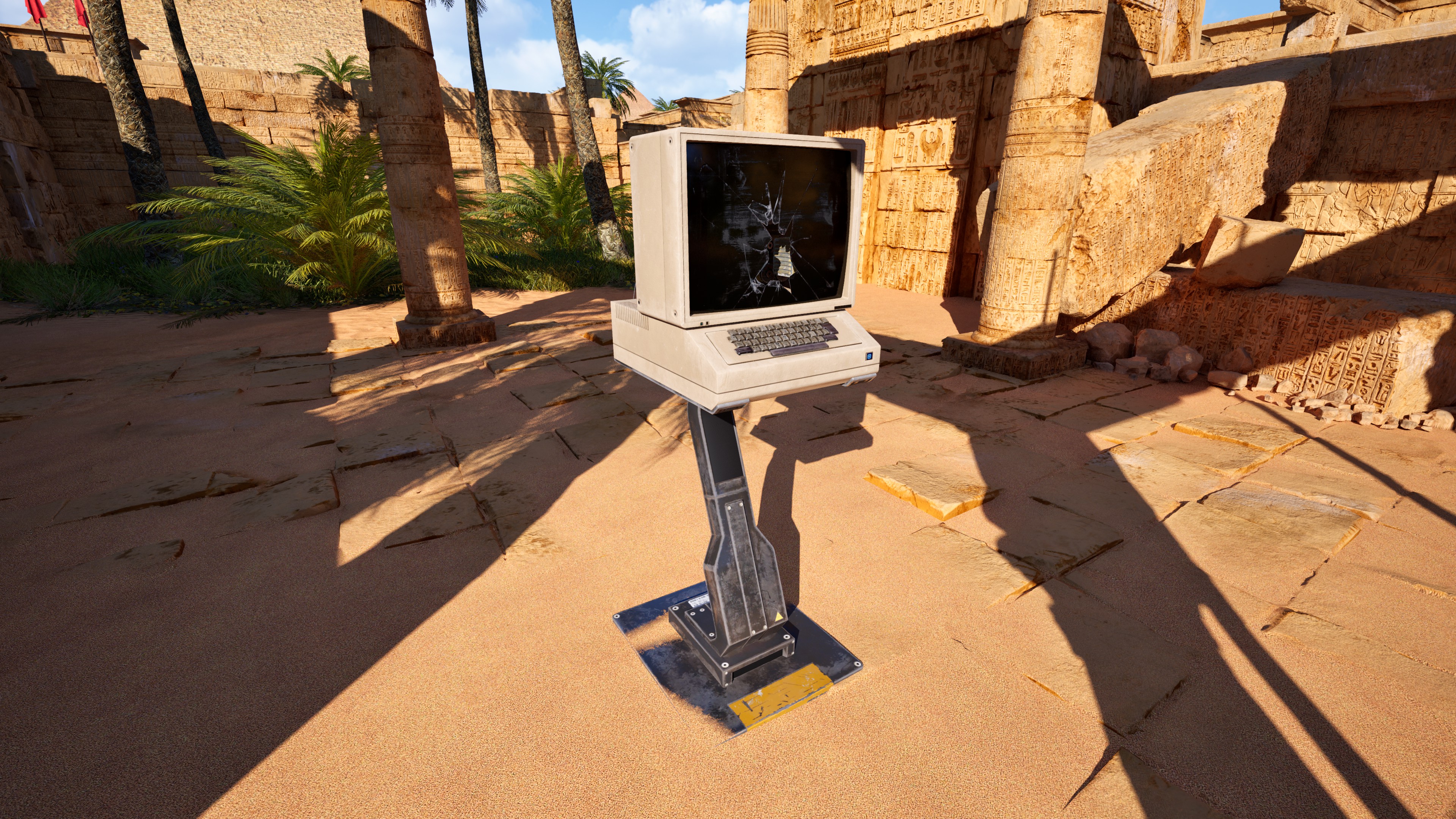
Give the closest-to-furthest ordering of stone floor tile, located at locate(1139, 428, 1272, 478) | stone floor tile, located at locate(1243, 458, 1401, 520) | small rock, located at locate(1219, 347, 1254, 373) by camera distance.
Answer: stone floor tile, located at locate(1243, 458, 1401, 520) → stone floor tile, located at locate(1139, 428, 1272, 478) → small rock, located at locate(1219, 347, 1254, 373)

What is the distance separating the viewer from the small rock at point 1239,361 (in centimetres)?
521

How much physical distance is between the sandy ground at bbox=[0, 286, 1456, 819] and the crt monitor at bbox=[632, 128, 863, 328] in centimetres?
129

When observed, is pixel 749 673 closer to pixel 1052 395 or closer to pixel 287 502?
pixel 287 502

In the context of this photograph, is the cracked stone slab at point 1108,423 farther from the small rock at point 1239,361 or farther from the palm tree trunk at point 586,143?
the palm tree trunk at point 586,143

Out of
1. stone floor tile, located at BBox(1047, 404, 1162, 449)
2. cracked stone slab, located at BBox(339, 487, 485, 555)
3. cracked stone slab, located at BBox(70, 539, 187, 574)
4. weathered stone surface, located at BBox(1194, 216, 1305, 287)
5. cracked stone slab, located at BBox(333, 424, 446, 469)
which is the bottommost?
stone floor tile, located at BBox(1047, 404, 1162, 449)

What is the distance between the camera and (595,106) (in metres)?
16.5

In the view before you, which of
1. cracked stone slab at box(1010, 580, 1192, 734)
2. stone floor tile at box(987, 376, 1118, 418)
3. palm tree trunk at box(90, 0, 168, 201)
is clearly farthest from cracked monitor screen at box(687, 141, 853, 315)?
palm tree trunk at box(90, 0, 168, 201)

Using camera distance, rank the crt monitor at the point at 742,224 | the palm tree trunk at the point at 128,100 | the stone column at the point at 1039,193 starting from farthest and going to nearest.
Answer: the palm tree trunk at the point at 128,100, the stone column at the point at 1039,193, the crt monitor at the point at 742,224

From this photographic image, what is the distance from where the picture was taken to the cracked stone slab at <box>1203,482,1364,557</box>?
2.93 m

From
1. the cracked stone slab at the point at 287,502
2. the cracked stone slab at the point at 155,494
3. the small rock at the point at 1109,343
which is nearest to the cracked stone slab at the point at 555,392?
the cracked stone slab at the point at 287,502

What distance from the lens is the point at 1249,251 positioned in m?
5.01

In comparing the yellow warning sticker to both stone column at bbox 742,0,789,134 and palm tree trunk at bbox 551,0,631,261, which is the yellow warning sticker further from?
palm tree trunk at bbox 551,0,631,261

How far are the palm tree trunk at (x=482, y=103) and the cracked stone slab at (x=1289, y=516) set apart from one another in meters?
14.4

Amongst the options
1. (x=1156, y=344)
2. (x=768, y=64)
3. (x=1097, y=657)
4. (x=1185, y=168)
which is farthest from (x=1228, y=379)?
(x=768, y=64)
